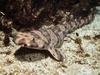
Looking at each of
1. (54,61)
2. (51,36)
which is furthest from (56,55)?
(51,36)

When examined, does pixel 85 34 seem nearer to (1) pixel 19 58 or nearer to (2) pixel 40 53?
(2) pixel 40 53

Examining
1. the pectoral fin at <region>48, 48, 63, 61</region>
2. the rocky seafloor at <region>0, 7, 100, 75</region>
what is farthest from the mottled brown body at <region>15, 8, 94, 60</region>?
the rocky seafloor at <region>0, 7, 100, 75</region>

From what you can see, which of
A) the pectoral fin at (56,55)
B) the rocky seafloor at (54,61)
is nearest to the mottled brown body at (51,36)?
the pectoral fin at (56,55)

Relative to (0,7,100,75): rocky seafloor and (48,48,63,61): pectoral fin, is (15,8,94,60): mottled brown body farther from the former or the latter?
(0,7,100,75): rocky seafloor

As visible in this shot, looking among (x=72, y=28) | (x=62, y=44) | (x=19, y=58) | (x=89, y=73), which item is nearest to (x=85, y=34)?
(x=72, y=28)

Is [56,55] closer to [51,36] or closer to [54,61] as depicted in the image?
[54,61]
